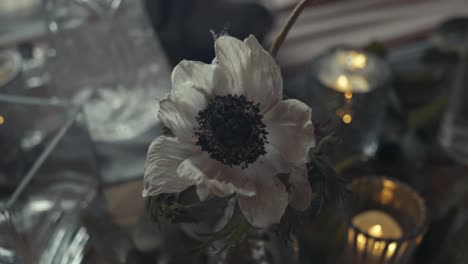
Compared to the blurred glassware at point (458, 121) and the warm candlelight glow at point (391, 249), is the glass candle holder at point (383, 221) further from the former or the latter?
the blurred glassware at point (458, 121)

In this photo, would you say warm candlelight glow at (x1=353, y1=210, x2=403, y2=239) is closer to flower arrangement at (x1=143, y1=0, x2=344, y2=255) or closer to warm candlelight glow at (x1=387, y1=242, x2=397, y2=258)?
warm candlelight glow at (x1=387, y1=242, x2=397, y2=258)

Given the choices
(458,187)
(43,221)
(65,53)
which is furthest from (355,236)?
(65,53)

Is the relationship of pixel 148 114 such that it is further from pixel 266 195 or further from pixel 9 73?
pixel 266 195

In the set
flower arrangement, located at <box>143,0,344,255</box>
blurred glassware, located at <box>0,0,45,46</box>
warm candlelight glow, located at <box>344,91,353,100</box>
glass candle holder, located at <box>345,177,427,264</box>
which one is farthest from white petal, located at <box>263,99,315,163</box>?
blurred glassware, located at <box>0,0,45,46</box>

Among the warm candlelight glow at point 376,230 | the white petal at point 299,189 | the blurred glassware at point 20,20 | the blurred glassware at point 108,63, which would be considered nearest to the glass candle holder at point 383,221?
the warm candlelight glow at point 376,230

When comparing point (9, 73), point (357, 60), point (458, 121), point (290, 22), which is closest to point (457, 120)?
point (458, 121)

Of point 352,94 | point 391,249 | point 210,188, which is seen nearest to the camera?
point 210,188

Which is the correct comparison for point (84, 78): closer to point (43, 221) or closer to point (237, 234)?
point (43, 221)
